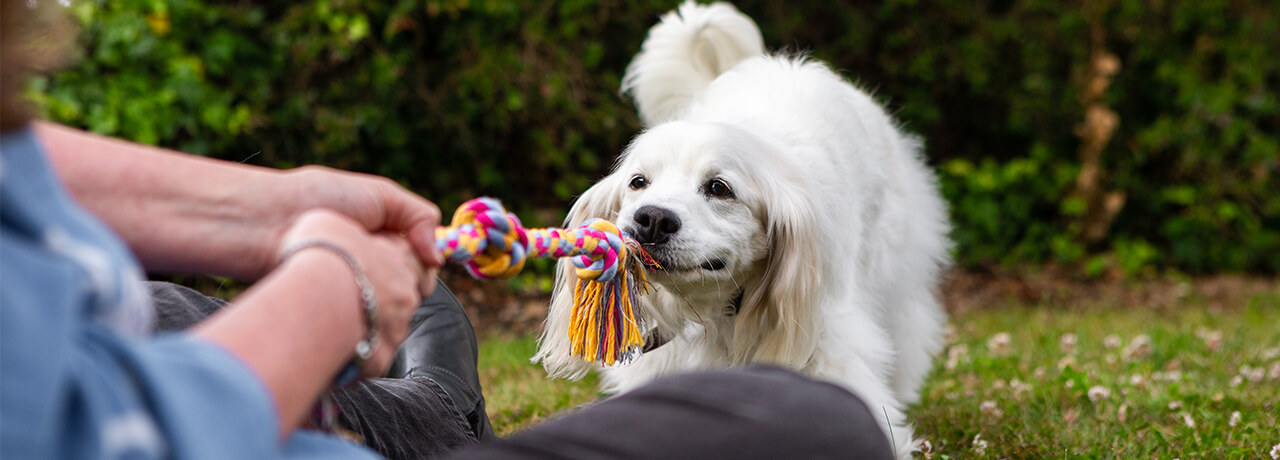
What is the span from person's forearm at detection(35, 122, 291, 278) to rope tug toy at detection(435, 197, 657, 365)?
324 millimetres

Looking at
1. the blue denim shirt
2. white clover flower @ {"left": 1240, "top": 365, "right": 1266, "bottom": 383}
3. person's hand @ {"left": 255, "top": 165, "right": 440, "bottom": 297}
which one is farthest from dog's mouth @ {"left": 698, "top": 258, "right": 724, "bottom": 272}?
white clover flower @ {"left": 1240, "top": 365, "right": 1266, "bottom": 383}

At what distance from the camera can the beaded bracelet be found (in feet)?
3.45

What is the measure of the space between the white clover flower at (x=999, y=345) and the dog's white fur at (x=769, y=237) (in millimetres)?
1110

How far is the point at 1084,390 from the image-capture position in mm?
2939

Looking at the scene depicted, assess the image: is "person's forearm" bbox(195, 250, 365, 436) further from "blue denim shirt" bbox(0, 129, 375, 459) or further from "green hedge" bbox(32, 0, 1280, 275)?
"green hedge" bbox(32, 0, 1280, 275)

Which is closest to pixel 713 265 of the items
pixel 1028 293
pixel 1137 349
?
pixel 1137 349

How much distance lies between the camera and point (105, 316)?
34.3 inches

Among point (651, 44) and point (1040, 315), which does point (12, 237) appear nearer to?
point (651, 44)

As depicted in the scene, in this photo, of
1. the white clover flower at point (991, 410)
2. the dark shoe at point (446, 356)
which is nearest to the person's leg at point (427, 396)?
the dark shoe at point (446, 356)

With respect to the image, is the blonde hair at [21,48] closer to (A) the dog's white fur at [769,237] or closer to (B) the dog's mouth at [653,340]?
(A) the dog's white fur at [769,237]

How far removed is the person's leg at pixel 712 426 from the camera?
1.15 m

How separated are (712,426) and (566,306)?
133cm

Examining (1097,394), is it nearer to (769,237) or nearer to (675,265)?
(769,237)

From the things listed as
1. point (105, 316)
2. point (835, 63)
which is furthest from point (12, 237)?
point (835, 63)
